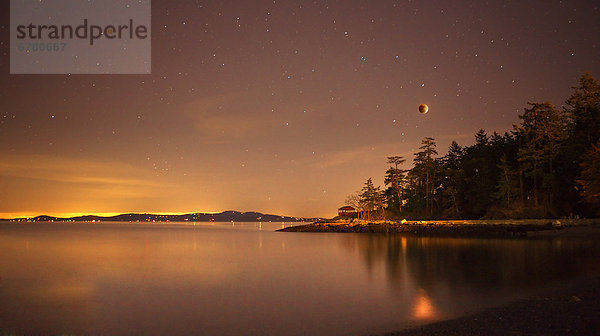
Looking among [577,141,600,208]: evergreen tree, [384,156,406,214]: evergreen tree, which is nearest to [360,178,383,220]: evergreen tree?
[384,156,406,214]: evergreen tree

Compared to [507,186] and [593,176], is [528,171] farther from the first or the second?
[593,176]

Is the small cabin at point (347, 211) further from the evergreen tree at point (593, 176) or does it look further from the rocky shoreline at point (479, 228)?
the evergreen tree at point (593, 176)

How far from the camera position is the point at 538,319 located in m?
12.4

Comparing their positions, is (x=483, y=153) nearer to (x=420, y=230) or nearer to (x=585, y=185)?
(x=420, y=230)

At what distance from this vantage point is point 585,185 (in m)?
47.9

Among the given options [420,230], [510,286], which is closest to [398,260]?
[510,286]

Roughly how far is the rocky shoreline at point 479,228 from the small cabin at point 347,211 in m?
31.5

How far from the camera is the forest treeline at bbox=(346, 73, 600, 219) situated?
54812mm

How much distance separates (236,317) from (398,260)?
2201cm

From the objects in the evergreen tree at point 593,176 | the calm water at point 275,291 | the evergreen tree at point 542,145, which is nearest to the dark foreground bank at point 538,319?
the calm water at point 275,291

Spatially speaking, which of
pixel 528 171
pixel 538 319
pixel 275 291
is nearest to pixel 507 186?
pixel 528 171

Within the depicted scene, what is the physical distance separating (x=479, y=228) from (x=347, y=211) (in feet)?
213

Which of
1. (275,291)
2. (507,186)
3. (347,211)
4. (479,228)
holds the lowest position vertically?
(275,291)

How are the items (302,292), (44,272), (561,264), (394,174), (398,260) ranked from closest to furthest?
(302,292)
(561,264)
(44,272)
(398,260)
(394,174)
